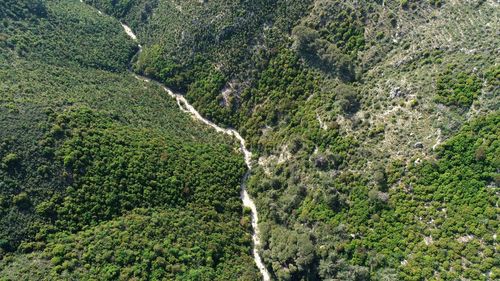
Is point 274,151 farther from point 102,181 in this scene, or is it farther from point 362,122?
point 102,181

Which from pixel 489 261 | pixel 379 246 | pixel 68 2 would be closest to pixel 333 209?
pixel 379 246

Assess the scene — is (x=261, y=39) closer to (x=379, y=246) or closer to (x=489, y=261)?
(x=379, y=246)

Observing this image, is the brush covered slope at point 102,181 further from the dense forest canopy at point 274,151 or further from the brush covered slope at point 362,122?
the brush covered slope at point 362,122

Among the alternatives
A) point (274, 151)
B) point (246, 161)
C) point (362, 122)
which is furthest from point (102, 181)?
point (362, 122)

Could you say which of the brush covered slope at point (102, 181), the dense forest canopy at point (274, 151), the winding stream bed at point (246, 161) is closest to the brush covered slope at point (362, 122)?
the dense forest canopy at point (274, 151)

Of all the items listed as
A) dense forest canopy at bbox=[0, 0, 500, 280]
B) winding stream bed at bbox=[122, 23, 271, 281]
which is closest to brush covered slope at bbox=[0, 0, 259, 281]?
dense forest canopy at bbox=[0, 0, 500, 280]

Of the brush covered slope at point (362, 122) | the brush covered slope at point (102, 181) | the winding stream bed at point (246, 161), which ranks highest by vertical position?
the brush covered slope at point (362, 122)

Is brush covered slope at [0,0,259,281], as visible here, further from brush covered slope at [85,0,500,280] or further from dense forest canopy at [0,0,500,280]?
brush covered slope at [85,0,500,280]
